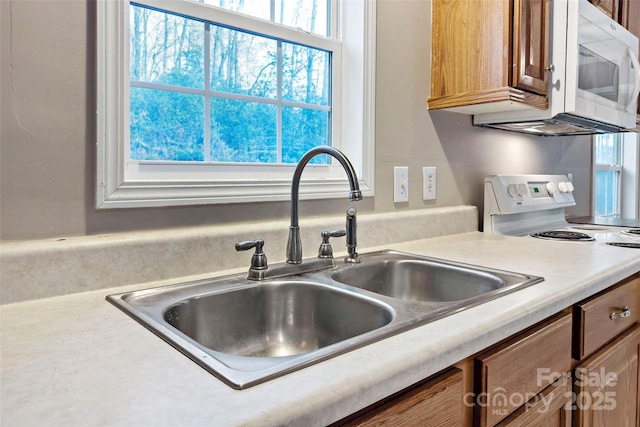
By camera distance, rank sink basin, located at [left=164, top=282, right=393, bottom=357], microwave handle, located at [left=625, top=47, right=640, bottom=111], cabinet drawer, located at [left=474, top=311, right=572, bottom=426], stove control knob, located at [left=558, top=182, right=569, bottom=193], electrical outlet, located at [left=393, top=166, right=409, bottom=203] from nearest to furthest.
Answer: cabinet drawer, located at [left=474, top=311, right=572, bottom=426], sink basin, located at [left=164, top=282, right=393, bottom=357], electrical outlet, located at [left=393, top=166, right=409, bottom=203], microwave handle, located at [left=625, top=47, right=640, bottom=111], stove control knob, located at [left=558, top=182, right=569, bottom=193]

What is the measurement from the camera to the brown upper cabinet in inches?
56.7

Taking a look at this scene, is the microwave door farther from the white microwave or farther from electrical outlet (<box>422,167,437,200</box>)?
electrical outlet (<box>422,167,437,200</box>)

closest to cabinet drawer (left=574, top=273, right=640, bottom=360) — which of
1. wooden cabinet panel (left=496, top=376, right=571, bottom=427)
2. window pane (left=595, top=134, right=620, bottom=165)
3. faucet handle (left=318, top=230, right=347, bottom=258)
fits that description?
wooden cabinet panel (left=496, top=376, right=571, bottom=427)

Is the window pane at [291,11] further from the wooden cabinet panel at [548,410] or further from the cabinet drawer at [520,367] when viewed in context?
the wooden cabinet panel at [548,410]

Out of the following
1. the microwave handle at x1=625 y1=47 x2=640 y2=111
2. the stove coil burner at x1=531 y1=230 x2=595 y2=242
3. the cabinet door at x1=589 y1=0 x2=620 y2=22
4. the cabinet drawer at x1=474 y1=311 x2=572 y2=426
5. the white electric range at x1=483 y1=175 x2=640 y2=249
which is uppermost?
the cabinet door at x1=589 y1=0 x2=620 y2=22

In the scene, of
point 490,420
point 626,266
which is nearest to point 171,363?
point 490,420

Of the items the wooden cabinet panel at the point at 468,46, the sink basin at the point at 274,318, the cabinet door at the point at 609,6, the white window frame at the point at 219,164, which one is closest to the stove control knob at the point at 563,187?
the cabinet door at the point at 609,6

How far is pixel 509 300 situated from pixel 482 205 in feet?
3.67

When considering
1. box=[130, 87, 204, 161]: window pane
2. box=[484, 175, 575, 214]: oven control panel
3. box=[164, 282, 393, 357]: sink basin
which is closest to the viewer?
box=[164, 282, 393, 357]: sink basin

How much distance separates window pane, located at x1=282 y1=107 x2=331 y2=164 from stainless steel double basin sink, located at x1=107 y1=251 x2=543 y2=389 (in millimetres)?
422

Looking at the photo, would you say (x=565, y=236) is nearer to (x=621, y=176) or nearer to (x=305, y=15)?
(x=305, y=15)

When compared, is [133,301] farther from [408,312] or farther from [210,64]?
[210,64]

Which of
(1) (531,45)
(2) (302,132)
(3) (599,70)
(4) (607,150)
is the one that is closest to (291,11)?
(2) (302,132)

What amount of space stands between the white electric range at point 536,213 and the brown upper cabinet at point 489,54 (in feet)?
1.14
